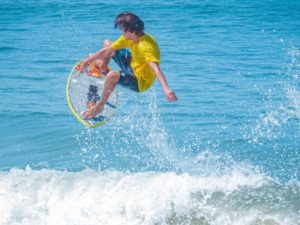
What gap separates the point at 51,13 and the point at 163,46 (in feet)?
36.1

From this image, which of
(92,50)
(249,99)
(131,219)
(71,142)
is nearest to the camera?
(131,219)

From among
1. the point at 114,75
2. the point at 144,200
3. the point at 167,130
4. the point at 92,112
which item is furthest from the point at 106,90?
the point at 167,130

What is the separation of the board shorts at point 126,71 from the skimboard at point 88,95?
24.4 inches

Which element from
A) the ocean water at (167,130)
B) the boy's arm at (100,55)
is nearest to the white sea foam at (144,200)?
the ocean water at (167,130)

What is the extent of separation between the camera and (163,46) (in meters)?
34.4

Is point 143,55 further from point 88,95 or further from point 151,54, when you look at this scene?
point 88,95

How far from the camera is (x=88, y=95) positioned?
11.9 m

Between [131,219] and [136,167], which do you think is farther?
[136,167]

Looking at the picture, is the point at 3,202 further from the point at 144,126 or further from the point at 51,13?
the point at 51,13

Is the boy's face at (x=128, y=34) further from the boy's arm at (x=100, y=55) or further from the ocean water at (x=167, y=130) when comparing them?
the ocean water at (x=167, y=130)

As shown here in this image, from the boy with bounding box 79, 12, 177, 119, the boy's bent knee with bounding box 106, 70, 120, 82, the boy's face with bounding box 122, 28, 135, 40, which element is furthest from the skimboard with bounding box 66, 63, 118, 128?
the boy's face with bounding box 122, 28, 135, 40

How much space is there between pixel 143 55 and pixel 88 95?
1709 millimetres

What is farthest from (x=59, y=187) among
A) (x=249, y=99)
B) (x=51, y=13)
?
(x=51, y=13)

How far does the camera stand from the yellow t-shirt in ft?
34.1
